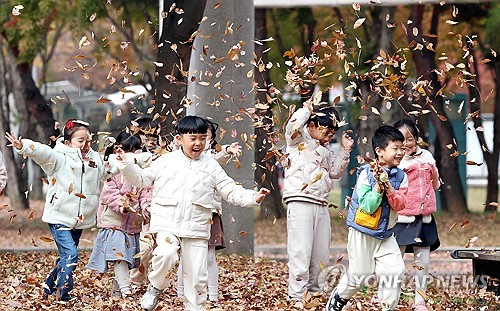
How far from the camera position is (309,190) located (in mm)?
9961

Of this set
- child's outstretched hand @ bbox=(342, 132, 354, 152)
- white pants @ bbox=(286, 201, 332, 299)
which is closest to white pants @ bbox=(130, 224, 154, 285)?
white pants @ bbox=(286, 201, 332, 299)

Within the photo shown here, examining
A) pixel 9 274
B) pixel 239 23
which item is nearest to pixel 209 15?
pixel 239 23

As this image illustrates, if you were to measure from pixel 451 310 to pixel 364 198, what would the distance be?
1.86 metres

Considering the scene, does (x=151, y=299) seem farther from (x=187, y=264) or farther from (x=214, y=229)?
(x=214, y=229)

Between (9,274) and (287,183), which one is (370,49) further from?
(287,183)

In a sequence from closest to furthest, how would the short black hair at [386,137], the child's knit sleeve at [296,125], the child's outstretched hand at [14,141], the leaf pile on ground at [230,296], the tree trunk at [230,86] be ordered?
1. the short black hair at [386,137]
2. the child's outstretched hand at [14,141]
3. the child's knit sleeve at [296,125]
4. the leaf pile on ground at [230,296]
5. the tree trunk at [230,86]

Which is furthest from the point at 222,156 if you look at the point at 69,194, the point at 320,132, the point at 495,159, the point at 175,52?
the point at 495,159

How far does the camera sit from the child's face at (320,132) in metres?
10.0

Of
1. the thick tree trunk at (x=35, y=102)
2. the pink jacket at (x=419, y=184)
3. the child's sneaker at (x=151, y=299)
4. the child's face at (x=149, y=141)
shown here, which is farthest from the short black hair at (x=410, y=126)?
the thick tree trunk at (x=35, y=102)

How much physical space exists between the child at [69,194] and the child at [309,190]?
166 centimetres

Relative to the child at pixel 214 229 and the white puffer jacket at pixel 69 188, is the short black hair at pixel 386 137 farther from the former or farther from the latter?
the white puffer jacket at pixel 69 188

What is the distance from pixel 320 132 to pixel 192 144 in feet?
4.76

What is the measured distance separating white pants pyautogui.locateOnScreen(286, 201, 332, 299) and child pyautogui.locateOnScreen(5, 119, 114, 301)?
1717 millimetres

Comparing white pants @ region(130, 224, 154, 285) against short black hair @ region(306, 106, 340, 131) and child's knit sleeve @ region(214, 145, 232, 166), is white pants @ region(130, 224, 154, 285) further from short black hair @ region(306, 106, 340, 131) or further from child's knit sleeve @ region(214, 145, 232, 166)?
short black hair @ region(306, 106, 340, 131)
